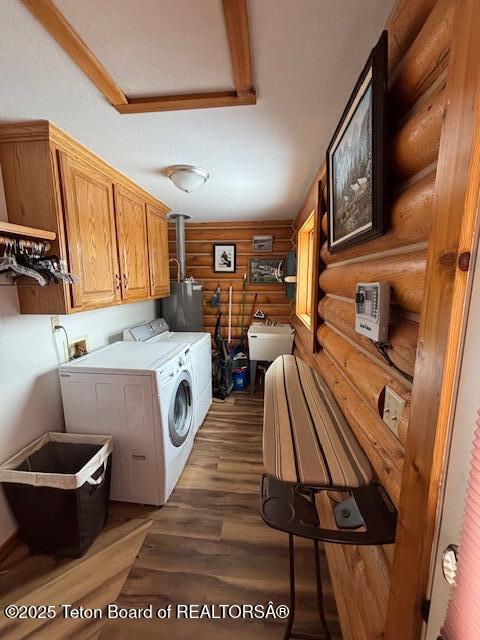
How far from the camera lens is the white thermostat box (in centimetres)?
79

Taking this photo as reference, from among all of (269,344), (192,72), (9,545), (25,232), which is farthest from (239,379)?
(192,72)

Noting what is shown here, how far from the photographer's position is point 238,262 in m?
3.72

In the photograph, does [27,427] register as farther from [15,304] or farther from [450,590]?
[450,590]

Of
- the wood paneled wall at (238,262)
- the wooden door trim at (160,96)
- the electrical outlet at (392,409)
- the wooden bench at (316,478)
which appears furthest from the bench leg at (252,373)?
the wooden door trim at (160,96)

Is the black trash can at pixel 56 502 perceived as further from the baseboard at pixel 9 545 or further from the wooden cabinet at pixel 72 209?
the wooden cabinet at pixel 72 209

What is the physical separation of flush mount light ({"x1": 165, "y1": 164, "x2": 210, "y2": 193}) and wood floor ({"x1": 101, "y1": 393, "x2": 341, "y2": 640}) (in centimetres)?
224

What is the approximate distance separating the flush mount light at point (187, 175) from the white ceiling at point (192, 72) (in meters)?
0.09

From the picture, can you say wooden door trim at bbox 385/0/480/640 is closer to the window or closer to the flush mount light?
the flush mount light

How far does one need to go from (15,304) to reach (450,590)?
6.99ft

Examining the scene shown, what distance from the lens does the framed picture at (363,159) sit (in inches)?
29.0

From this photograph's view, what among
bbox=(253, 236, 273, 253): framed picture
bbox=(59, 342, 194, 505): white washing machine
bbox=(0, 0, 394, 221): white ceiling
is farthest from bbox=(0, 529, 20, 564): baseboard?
bbox=(253, 236, 273, 253): framed picture

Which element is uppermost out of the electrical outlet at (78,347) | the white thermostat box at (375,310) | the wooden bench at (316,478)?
the white thermostat box at (375,310)

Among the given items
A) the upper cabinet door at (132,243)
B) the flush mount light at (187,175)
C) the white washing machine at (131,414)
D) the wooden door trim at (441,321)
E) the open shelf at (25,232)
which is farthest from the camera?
the upper cabinet door at (132,243)

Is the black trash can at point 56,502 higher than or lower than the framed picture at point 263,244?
lower
